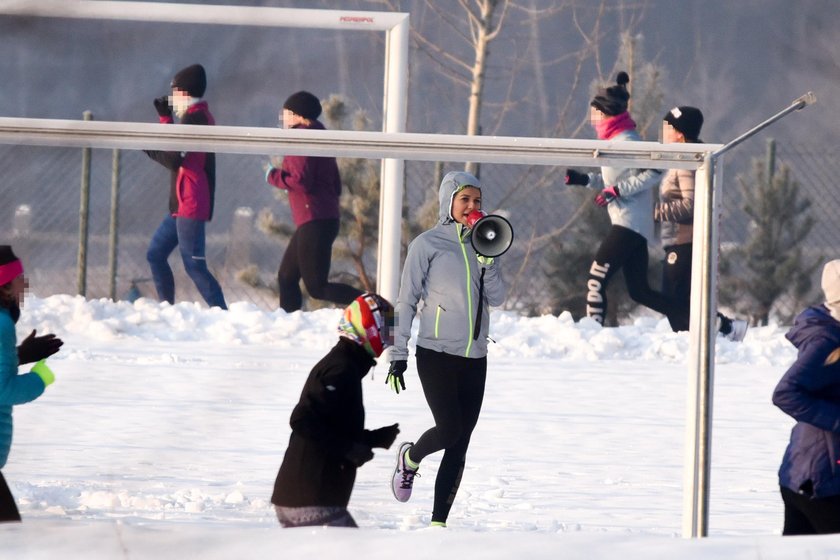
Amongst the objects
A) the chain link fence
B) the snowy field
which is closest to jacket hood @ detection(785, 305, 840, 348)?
the snowy field

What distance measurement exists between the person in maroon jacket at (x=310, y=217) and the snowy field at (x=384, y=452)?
430mm

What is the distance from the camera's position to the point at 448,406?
12.2ft

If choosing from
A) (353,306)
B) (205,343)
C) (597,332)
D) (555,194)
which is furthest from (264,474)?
(555,194)

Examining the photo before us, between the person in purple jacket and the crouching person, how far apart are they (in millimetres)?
963

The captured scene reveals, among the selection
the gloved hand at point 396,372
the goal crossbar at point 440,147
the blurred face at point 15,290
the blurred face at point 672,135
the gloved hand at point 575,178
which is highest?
the blurred face at point 672,135

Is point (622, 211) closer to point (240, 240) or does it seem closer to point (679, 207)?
point (679, 207)

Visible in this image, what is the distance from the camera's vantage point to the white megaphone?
3.62 m

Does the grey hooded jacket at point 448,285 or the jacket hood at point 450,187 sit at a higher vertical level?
the jacket hood at point 450,187

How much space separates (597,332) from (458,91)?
7.23 ft

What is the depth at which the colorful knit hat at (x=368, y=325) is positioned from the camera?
2982 millimetres

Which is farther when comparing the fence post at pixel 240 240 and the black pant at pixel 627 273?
the fence post at pixel 240 240

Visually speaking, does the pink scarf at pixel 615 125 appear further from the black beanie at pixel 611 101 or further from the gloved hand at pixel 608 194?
the gloved hand at pixel 608 194

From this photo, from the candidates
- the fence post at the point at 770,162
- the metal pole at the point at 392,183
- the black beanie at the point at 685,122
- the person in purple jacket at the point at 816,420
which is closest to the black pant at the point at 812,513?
the person in purple jacket at the point at 816,420

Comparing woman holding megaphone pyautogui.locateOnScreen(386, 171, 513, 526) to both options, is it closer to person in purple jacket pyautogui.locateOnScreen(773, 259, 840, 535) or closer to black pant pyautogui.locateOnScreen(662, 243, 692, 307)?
person in purple jacket pyautogui.locateOnScreen(773, 259, 840, 535)
